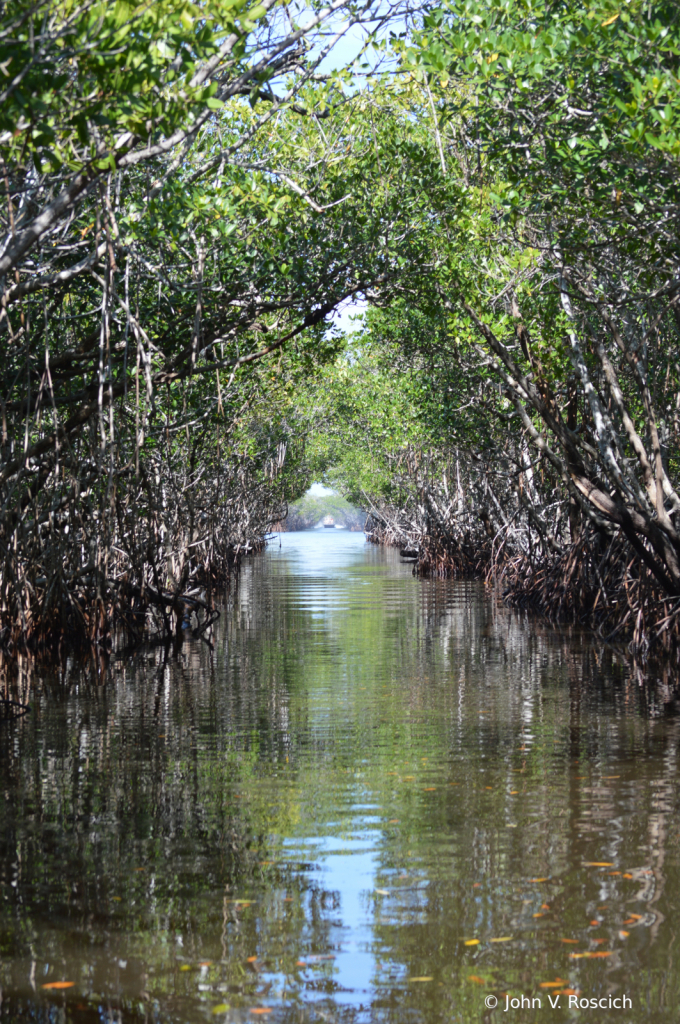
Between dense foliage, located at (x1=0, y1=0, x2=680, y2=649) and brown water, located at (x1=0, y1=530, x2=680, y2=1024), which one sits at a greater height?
dense foliage, located at (x1=0, y1=0, x2=680, y2=649)

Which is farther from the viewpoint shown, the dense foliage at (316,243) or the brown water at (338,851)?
the dense foliage at (316,243)

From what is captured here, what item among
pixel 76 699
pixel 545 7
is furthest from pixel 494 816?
Answer: pixel 545 7

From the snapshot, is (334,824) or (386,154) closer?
(334,824)

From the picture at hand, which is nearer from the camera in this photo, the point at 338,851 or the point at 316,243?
the point at 338,851

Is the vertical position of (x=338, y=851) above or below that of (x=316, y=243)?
below

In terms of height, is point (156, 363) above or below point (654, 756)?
above

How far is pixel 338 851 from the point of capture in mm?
4426

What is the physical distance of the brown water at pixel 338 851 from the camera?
10.4ft

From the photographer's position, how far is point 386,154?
9656 millimetres

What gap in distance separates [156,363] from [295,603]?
9.71 m

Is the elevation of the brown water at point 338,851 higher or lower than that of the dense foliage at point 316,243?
lower

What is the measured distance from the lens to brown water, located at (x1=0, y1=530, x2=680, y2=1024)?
318 centimetres

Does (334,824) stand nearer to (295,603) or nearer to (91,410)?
(91,410)

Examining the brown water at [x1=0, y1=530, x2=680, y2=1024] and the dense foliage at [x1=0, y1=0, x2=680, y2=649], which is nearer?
the brown water at [x1=0, y1=530, x2=680, y2=1024]
